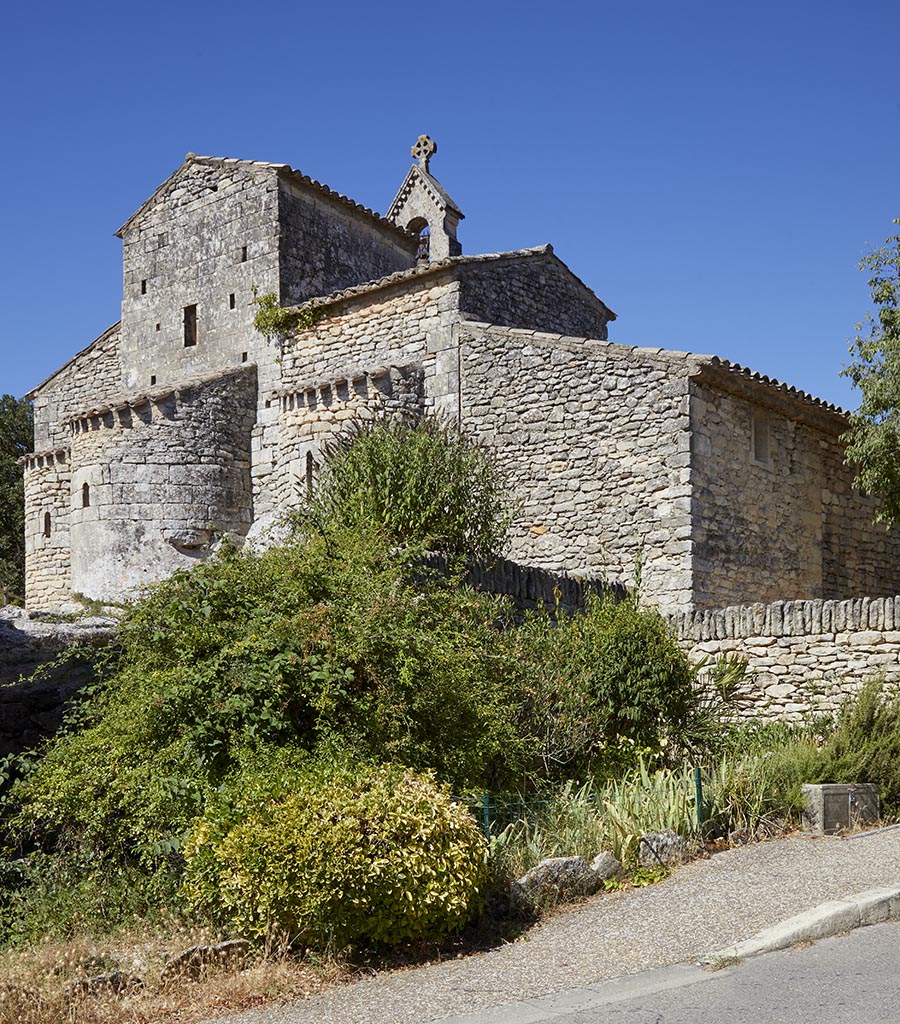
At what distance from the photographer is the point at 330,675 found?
735 centimetres

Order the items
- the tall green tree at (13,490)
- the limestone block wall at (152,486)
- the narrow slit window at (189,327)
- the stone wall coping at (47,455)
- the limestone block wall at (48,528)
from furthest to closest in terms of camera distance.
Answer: the tall green tree at (13,490) < the narrow slit window at (189,327) < the stone wall coping at (47,455) < the limestone block wall at (48,528) < the limestone block wall at (152,486)

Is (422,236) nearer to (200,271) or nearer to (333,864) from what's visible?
(200,271)

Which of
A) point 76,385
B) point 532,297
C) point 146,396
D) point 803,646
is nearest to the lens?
point 803,646

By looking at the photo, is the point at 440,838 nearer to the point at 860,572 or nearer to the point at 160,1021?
the point at 160,1021

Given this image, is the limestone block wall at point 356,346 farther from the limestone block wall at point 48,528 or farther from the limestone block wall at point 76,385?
the limestone block wall at point 76,385

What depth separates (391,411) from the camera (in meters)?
16.6

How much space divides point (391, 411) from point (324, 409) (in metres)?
1.32

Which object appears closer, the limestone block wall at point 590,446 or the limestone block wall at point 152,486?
the limestone block wall at point 590,446

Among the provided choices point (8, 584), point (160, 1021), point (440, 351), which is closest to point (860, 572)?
point (440, 351)

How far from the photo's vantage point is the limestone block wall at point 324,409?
54.9ft

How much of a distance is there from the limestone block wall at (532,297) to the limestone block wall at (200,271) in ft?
13.7

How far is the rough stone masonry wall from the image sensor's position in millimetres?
11352

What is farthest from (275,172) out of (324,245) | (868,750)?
(868,750)

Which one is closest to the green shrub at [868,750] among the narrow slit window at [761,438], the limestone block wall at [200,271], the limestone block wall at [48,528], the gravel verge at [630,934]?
the gravel verge at [630,934]
